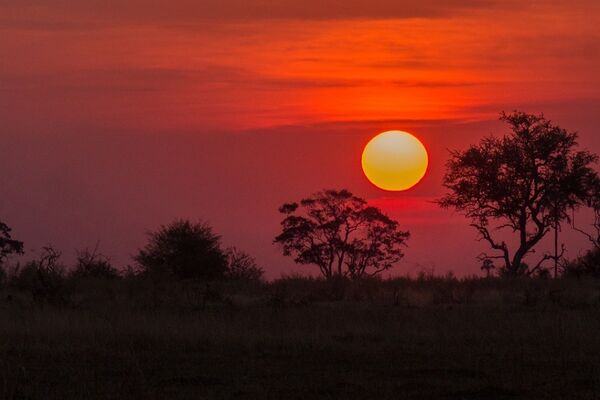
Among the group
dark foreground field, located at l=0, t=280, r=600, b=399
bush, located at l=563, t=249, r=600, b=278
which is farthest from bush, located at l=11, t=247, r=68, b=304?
bush, located at l=563, t=249, r=600, b=278

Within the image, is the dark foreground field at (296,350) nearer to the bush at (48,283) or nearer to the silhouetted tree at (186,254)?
the bush at (48,283)

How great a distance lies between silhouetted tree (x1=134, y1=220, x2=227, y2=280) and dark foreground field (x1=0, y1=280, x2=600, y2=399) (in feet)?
52.3

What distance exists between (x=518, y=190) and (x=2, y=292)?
907 inches

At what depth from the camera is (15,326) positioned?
20.2m

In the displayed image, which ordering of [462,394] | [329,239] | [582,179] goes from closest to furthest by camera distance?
[462,394]
[582,179]
[329,239]

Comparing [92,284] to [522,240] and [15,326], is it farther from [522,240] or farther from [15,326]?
[522,240]

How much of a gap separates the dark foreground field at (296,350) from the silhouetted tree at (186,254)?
52.3ft

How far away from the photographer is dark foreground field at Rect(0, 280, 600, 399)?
13492mm

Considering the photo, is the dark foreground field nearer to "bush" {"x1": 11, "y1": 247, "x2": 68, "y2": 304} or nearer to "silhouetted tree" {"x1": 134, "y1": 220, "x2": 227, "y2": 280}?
"bush" {"x1": 11, "y1": 247, "x2": 68, "y2": 304}

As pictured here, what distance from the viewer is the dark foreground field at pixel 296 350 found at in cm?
1349

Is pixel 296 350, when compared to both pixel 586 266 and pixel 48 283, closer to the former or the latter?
pixel 48 283

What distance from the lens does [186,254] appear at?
46031 mm

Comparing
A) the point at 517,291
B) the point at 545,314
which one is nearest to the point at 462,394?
the point at 545,314

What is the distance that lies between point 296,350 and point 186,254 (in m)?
29.0
